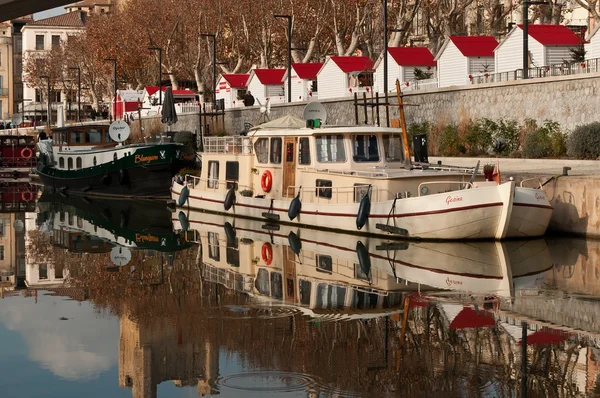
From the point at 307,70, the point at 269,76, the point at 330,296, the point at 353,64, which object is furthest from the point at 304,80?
the point at 330,296

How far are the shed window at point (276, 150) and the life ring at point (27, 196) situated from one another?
53.8 feet

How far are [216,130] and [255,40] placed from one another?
764 inches

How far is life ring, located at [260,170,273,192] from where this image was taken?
93.0ft

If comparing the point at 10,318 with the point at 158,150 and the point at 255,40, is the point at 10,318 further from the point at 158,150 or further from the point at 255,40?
the point at 255,40

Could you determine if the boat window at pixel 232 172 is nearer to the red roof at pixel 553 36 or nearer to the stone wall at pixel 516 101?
the stone wall at pixel 516 101

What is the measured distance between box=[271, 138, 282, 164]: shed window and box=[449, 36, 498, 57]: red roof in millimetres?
24094

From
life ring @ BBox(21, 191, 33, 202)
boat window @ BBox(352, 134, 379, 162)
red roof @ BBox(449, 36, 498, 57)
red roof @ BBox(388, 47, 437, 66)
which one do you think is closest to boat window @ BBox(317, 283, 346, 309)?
boat window @ BBox(352, 134, 379, 162)

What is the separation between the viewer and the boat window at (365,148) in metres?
25.5

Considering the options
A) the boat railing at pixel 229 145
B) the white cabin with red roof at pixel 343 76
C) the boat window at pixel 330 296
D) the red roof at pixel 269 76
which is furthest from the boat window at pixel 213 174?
the red roof at pixel 269 76

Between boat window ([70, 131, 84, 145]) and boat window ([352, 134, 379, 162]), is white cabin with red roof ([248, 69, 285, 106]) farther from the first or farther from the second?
boat window ([352, 134, 379, 162])

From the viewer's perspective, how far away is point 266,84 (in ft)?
225

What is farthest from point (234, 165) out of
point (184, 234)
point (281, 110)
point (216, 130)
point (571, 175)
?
point (216, 130)

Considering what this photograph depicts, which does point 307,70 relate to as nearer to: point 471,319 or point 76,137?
point 76,137

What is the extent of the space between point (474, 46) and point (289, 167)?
83.4 feet
